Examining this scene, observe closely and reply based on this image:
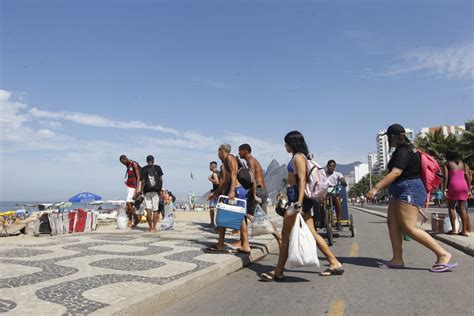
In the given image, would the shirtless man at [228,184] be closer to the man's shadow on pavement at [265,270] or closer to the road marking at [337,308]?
the man's shadow on pavement at [265,270]

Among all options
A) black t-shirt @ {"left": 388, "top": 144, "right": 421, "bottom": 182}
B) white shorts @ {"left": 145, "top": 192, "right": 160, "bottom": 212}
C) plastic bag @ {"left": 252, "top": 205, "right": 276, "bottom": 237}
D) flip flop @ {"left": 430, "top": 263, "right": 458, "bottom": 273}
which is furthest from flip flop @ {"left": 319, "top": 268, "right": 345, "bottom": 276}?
white shorts @ {"left": 145, "top": 192, "right": 160, "bottom": 212}

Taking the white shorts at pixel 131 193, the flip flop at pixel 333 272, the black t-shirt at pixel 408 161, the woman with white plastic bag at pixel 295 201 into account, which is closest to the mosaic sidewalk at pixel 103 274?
the woman with white plastic bag at pixel 295 201

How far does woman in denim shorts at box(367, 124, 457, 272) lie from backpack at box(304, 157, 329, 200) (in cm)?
82

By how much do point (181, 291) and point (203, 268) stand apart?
1077mm

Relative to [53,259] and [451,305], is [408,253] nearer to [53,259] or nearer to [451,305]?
[451,305]

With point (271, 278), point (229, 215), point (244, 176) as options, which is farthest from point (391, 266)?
point (244, 176)

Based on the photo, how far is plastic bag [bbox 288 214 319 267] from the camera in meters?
5.34

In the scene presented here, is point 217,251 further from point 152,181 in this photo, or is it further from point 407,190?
point 152,181

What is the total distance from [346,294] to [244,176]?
302cm

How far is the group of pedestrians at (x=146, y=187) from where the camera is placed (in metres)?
11.1

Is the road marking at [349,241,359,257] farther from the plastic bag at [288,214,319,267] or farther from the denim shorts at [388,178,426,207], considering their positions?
the plastic bag at [288,214,319,267]

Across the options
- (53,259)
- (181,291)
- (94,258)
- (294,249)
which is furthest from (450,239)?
(53,259)

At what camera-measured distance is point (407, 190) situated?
5988 millimetres

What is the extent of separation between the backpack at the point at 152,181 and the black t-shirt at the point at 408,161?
6.73 meters
